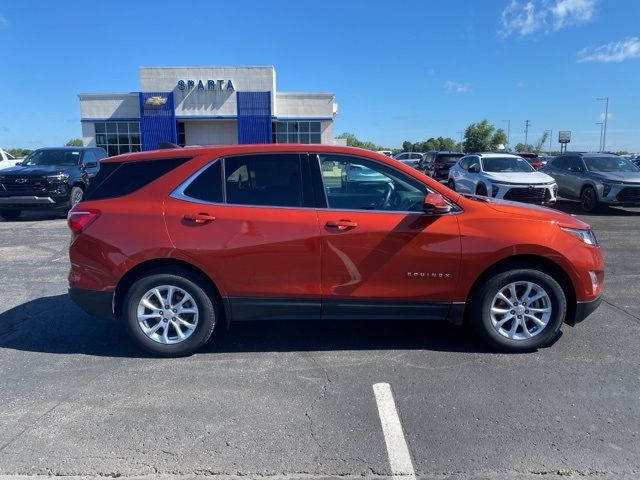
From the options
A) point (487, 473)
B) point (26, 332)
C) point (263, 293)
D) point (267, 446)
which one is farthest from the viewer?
point (26, 332)

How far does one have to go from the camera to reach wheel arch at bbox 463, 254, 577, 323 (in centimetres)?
438

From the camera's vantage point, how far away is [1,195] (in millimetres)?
12875

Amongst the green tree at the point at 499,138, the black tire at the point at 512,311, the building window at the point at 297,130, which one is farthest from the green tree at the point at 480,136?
the black tire at the point at 512,311

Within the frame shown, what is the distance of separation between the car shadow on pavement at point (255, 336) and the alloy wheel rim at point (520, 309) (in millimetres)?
321

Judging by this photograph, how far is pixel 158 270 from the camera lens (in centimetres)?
436

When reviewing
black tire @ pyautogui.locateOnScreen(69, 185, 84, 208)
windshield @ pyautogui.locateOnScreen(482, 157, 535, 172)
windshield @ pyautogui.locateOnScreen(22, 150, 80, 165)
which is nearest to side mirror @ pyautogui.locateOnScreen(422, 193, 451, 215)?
black tire @ pyautogui.locateOnScreen(69, 185, 84, 208)

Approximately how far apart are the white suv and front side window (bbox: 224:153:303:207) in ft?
33.2

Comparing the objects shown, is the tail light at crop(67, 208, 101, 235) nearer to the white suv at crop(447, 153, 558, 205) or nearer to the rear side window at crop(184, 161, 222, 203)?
the rear side window at crop(184, 161, 222, 203)

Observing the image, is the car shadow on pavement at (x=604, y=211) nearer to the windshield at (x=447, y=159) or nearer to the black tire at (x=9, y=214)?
the windshield at (x=447, y=159)

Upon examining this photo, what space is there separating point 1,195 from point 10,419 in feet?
37.3

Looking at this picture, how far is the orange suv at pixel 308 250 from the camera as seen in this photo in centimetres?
425

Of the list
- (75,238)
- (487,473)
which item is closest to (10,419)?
(75,238)

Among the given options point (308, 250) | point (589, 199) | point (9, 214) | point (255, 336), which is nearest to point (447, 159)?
point (589, 199)

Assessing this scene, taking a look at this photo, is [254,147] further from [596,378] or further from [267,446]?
[596,378]
